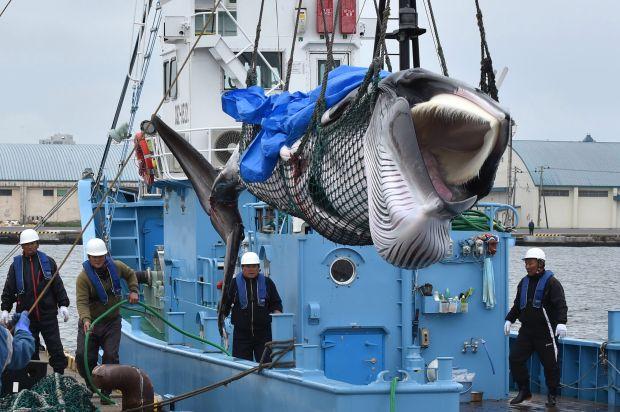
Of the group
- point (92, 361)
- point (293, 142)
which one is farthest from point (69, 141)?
point (293, 142)

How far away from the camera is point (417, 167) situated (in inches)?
201

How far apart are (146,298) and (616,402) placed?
8.78 m

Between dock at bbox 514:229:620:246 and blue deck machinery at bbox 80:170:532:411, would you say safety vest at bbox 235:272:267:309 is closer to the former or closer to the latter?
blue deck machinery at bbox 80:170:532:411

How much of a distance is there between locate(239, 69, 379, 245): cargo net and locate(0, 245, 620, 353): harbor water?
17187 mm

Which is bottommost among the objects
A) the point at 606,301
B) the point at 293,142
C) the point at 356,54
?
the point at 606,301

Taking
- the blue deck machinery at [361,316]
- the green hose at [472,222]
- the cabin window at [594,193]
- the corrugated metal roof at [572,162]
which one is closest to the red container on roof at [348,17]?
the blue deck machinery at [361,316]

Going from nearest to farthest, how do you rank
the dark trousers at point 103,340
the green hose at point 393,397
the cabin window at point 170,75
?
the green hose at point 393,397
the dark trousers at point 103,340
the cabin window at point 170,75

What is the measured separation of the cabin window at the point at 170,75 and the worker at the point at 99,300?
487cm

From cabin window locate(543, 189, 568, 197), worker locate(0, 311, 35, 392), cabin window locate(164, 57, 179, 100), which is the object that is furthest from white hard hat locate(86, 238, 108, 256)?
cabin window locate(543, 189, 568, 197)

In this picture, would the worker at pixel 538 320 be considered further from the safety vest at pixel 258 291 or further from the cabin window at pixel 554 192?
the cabin window at pixel 554 192

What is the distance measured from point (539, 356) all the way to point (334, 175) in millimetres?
6500

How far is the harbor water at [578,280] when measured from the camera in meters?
29.1

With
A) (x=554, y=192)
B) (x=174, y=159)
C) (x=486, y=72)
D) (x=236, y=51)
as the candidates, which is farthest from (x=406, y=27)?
(x=554, y=192)

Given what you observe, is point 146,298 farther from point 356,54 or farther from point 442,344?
point 442,344
